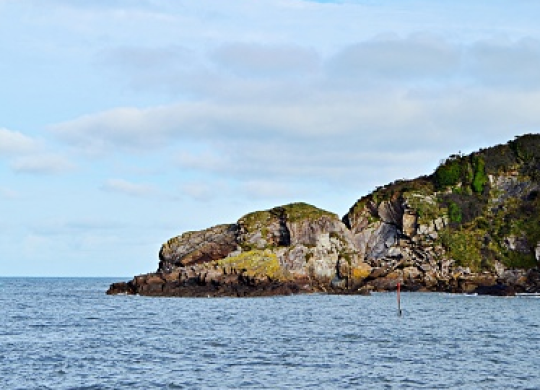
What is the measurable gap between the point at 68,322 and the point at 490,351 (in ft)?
130

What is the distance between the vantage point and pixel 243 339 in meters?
54.2

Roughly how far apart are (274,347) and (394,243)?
2969 inches

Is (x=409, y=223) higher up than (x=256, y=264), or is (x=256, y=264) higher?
(x=409, y=223)

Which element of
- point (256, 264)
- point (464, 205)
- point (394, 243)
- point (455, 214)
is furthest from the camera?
point (464, 205)

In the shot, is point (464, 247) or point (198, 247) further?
point (198, 247)

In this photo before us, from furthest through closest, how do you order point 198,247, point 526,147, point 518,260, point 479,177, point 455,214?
1. point 526,147
2. point 479,177
3. point 455,214
4. point 198,247
5. point 518,260

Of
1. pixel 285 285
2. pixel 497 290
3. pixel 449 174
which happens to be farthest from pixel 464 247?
pixel 285 285

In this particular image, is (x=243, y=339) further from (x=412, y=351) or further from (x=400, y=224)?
(x=400, y=224)

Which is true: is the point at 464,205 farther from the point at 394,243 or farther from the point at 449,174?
the point at 394,243

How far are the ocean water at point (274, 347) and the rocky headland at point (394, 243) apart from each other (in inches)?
854

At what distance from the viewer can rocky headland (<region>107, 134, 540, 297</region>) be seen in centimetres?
10756

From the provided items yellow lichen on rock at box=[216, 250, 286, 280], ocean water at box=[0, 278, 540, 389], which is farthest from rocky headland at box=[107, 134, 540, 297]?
ocean water at box=[0, 278, 540, 389]

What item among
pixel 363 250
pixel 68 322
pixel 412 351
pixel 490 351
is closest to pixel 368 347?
pixel 412 351

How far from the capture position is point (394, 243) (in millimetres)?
122062
